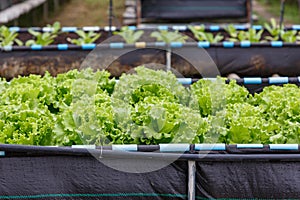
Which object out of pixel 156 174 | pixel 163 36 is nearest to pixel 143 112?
pixel 156 174

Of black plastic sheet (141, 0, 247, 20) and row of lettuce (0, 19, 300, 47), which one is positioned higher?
black plastic sheet (141, 0, 247, 20)

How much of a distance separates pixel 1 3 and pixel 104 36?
2875 millimetres

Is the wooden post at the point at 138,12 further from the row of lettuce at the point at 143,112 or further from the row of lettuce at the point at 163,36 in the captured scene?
the row of lettuce at the point at 143,112

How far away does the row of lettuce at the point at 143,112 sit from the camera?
2.34 metres

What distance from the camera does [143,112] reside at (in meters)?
2.38

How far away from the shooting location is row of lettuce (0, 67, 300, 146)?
7.67ft

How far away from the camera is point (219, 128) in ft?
7.93

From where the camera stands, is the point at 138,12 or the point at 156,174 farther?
the point at 138,12

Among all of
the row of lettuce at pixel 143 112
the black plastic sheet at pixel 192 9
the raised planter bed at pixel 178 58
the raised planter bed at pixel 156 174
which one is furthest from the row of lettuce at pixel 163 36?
the black plastic sheet at pixel 192 9

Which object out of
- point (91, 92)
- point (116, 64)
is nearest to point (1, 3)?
point (116, 64)

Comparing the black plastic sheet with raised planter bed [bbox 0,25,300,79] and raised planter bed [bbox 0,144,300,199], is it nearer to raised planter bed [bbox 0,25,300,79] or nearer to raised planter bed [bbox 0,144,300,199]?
raised planter bed [bbox 0,25,300,79]

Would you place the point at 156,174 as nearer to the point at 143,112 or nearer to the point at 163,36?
the point at 143,112

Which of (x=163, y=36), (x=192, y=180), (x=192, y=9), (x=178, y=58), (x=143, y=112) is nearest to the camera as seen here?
(x=192, y=180)

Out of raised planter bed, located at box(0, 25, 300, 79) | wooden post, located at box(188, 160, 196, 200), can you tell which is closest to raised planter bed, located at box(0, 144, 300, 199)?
wooden post, located at box(188, 160, 196, 200)
